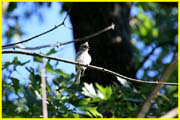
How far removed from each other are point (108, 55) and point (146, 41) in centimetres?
381

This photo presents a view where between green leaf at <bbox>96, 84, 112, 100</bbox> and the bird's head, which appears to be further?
the bird's head

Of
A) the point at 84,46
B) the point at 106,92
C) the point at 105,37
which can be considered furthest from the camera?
the point at 105,37

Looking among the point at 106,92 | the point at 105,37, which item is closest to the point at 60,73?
the point at 106,92

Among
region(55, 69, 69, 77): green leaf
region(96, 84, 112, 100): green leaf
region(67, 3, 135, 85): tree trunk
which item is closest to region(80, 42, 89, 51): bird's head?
region(67, 3, 135, 85): tree trunk

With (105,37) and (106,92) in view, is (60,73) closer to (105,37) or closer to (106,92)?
(106,92)

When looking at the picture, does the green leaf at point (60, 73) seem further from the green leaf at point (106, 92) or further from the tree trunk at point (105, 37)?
the tree trunk at point (105, 37)

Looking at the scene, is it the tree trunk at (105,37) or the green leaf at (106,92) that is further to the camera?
the tree trunk at (105,37)

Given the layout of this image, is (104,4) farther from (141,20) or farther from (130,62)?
(141,20)

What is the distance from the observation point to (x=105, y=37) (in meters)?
4.78

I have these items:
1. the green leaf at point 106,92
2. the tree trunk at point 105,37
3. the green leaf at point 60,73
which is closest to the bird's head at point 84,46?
the tree trunk at point 105,37

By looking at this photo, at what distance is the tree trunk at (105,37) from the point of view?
4691 millimetres

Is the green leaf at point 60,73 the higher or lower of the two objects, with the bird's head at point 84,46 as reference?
lower

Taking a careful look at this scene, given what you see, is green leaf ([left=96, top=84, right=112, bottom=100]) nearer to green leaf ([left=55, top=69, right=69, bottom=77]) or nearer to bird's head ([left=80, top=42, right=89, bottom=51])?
green leaf ([left=55, top=69, right=69, bottom=77])

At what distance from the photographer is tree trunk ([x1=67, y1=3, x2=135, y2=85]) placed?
469cm
